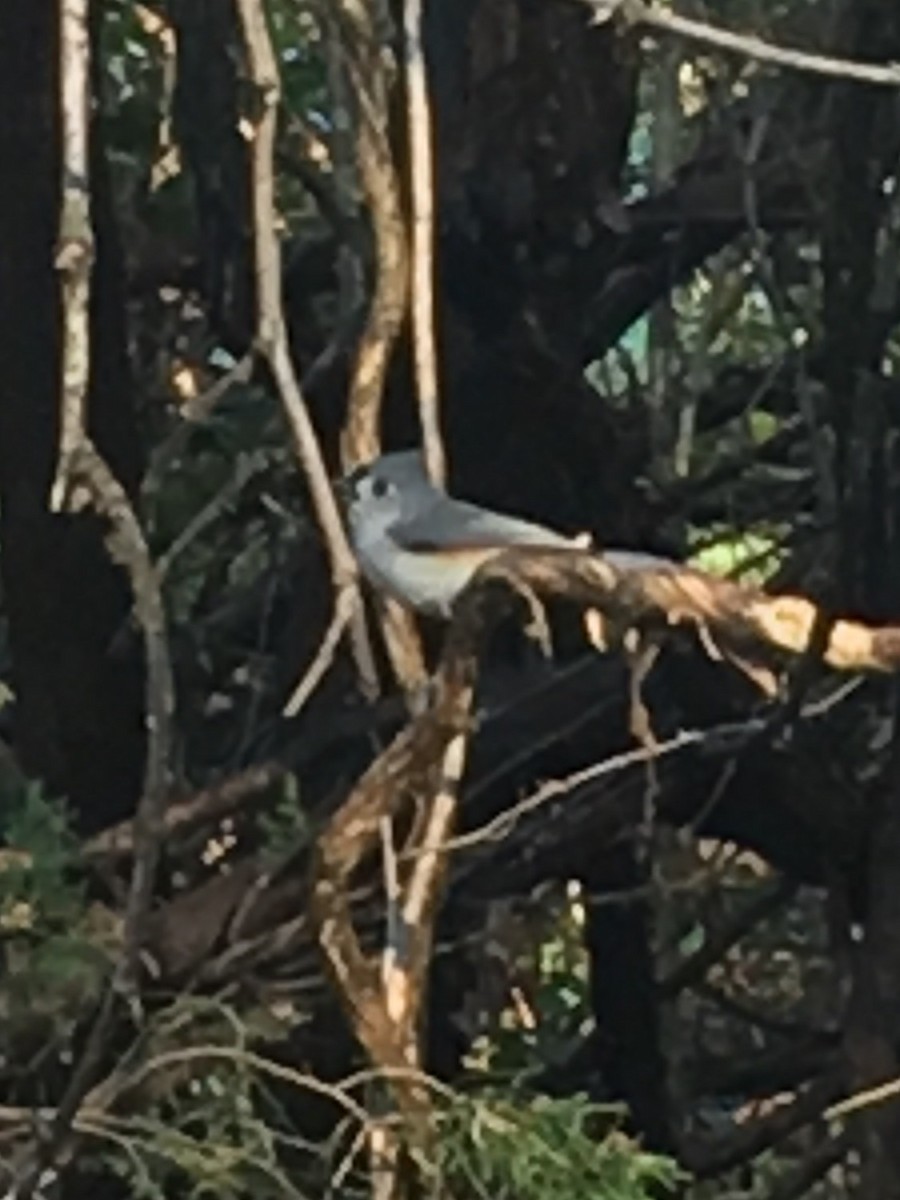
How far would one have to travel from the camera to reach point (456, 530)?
1.35 m

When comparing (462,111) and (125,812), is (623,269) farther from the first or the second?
(125,812)

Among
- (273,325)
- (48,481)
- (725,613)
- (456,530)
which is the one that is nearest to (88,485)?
(273,325)

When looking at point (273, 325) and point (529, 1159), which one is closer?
point (273, 325)

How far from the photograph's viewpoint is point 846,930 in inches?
78.0

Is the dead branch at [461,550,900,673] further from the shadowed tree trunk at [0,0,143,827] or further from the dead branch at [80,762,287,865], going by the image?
the shadowed tree trunk at [0,0,143,827]

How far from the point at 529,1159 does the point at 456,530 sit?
28cm

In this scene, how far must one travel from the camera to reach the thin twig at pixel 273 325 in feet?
3.42

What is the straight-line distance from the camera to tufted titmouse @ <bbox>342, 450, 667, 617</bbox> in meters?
1.33

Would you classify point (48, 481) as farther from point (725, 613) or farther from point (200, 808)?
point (725, 613)

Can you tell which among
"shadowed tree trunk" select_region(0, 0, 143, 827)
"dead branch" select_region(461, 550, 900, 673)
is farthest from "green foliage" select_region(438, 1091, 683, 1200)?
"shadowed tree trunk" select_region(0, 0, 143, 827)

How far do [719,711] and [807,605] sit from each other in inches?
28.3

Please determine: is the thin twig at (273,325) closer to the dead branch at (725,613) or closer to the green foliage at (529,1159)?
the dead branch at (725,613)

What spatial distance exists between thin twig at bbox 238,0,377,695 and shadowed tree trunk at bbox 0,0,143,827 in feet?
2.46

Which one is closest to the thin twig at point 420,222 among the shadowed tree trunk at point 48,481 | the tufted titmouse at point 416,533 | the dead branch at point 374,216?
the dead branch at point 374,216
